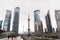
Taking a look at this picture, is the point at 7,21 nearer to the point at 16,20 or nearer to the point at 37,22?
the point at 16,20

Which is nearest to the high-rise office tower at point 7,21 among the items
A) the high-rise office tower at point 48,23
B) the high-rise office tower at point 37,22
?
the high-rise office tower at point 37,22

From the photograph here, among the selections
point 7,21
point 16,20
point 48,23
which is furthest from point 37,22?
point 7,21

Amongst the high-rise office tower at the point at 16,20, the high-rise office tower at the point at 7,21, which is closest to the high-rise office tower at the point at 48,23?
the high-rise office tower at the point at 16,20

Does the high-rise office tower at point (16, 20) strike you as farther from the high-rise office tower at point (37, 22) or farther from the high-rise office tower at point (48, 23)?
the high-rise office tower at point (48, 23)

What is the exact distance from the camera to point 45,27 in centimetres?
169

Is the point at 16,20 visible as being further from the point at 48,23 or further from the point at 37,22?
the point at 48,23

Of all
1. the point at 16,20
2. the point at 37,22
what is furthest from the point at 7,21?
the point at 37,22

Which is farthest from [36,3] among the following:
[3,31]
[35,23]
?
[3,31]

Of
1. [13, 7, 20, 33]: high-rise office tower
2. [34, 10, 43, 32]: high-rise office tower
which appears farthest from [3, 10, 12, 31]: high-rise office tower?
[34, 10, 43, 32]: high-rise office tower

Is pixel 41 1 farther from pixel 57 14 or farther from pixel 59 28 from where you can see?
pixel 59 28

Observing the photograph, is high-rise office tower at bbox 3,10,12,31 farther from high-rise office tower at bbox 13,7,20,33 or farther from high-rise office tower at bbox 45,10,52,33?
high-rise office tower at bbox 45,10,52,33

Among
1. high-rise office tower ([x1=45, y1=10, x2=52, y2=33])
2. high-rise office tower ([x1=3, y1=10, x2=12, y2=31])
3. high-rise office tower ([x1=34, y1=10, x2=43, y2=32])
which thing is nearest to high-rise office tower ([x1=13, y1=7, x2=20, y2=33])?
high-rise office tower ([x1=3, y1=10, x2=12, y2=31])

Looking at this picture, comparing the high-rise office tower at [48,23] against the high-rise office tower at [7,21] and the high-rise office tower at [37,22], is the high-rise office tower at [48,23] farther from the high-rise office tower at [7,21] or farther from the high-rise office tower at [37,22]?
the high-rise office tower at [7,21]

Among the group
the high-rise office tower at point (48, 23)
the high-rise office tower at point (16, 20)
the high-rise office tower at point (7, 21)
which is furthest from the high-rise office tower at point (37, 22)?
the high-rise office tower at point (7, 21)
